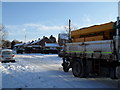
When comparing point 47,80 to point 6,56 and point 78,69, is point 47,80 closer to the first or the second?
point 78,69

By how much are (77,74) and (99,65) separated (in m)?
1.88

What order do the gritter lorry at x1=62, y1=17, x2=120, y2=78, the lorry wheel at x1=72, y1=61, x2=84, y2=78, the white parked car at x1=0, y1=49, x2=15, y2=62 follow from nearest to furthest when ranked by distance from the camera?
1. the gritter lorry at x1=62, y1=17, x2=120, y2=78
2. the lorry wheel at x1=72, y1=61, x2=84, y2=78
3. the white parked car at x1=0, y1=49, x2=15, y2=62

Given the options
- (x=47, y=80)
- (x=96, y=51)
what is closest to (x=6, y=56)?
(x=47, y=80)

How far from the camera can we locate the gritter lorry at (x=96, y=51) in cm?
666

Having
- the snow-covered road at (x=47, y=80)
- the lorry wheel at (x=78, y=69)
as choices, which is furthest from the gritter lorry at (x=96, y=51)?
the snow-covered road at (x=47, y=80)

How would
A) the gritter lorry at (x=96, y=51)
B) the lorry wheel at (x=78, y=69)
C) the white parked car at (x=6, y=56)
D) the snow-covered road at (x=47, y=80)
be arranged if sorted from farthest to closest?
the white parked car at (x=6, y=56) → the lorry wheel at (x=78, y=69) → the snow-covered road at (x=47, y=80) → the gritter lorry at (x=96, y=51)

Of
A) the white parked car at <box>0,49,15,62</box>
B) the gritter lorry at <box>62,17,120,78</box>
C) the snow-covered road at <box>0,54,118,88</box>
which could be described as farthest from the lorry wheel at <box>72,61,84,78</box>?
the white parked car at <box>0,49,15,62</box>

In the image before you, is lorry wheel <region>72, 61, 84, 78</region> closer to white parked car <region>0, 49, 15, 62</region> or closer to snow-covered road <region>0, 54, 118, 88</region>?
snow-covered road <region>0, 54, 118, 88</region>

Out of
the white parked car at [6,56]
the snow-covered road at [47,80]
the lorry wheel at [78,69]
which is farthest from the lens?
the white parked car at [6,56]

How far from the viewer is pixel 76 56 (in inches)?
373

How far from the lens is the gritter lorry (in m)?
6.66

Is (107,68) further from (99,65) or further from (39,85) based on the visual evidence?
(39,85)

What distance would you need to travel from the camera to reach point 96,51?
767 cm

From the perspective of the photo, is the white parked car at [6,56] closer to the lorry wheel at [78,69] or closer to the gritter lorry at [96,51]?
the gritter lorry at [96,51]
